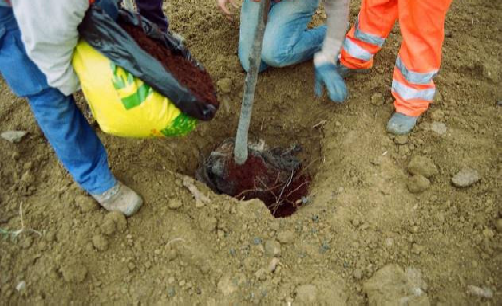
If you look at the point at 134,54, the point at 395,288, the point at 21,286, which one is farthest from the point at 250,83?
the point at 21,286

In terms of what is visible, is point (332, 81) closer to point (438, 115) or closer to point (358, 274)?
point (438, 115)

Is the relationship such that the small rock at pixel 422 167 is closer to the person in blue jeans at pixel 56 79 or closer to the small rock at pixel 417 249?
the small rock at pixel 417 249

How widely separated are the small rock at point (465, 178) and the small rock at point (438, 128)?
0.90ft

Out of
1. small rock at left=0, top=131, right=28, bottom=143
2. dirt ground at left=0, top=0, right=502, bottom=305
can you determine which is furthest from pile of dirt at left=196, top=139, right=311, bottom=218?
small rock at left=0, top=131, right=28, bottom=143

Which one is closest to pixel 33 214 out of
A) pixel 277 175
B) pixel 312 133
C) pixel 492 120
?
pixel 277 175

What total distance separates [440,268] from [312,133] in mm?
1083

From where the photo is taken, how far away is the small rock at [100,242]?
189cm

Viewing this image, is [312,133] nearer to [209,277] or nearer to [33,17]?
[209,277]

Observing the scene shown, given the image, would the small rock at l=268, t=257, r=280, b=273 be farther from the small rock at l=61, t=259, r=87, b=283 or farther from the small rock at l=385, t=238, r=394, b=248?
the small rock at l=61, t=259, r=87, b=283

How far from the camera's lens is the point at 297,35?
2748 mm

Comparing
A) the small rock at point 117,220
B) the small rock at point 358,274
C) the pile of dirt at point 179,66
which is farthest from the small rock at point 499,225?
the small rock at point 117,220

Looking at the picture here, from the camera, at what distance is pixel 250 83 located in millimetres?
1951

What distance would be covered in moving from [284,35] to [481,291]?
1782 mm

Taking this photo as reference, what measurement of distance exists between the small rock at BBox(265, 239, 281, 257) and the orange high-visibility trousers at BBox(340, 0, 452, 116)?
102 centimetres
